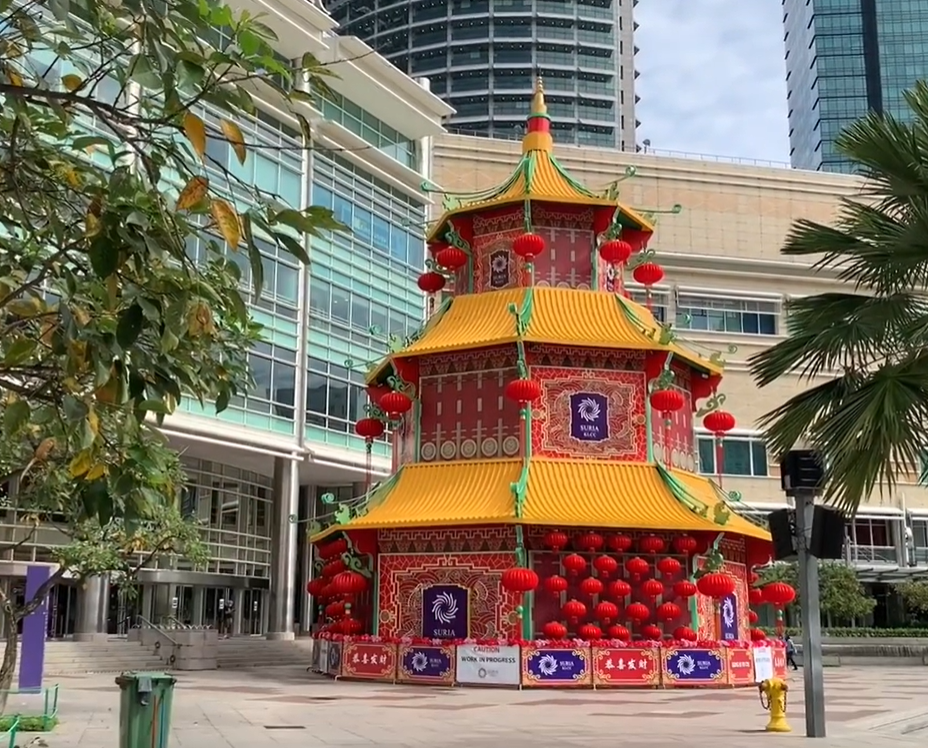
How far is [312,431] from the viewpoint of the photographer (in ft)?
146

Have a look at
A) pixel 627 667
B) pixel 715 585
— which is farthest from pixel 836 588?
pixel 627 667

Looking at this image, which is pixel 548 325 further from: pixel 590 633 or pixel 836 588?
pixel 836 588

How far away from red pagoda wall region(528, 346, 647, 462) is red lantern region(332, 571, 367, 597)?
5748 mm

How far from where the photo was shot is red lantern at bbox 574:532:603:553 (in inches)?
997

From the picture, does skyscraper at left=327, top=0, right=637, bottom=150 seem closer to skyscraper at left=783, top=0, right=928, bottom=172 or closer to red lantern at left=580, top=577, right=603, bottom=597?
skyscraper at left=783, top=0, right=928, bottom=172

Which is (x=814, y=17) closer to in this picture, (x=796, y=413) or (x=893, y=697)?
(x=893, y=697)

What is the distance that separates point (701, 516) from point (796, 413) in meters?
14.0

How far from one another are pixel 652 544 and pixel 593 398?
437cm

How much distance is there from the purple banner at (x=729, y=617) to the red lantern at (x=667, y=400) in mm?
5115

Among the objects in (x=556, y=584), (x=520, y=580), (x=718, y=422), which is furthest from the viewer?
(x=718, y=422)

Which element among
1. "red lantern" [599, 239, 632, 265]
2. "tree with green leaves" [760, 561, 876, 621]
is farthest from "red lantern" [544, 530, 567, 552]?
"tree with green leaves" [760, 561, 876, 621]

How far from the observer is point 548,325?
92.1 ft

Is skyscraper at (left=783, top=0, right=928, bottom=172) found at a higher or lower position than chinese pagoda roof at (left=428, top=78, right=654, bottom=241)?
higher

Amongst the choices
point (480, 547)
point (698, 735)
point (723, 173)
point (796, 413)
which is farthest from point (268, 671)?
point (723, 173)
